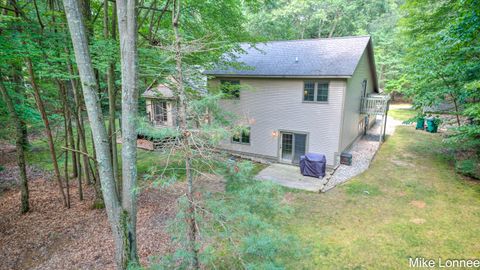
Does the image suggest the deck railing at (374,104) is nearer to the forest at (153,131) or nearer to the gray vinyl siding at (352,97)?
the gray vinyl siding at (352,97)

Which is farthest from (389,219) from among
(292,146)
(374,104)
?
(374,104)

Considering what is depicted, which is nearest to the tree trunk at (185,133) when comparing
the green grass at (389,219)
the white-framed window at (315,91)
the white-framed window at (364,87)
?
the green grass at (389,219)

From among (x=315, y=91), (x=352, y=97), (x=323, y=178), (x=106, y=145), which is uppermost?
(x=315, y=91)

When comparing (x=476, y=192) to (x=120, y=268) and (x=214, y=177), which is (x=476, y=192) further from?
(x=120, y=268)

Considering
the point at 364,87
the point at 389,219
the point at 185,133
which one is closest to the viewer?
the point at 185,133

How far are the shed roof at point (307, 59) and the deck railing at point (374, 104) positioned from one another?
236 cm

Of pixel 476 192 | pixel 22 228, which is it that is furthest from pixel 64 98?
pixel 476 192

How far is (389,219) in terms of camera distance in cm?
717

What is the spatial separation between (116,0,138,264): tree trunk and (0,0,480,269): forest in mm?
16

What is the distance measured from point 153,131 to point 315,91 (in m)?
9.32

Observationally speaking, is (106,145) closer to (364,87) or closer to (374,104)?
(374,104)

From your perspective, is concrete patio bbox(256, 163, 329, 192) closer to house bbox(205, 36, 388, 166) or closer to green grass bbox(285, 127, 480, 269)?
green grass bbox(285, 127, 480, 269)

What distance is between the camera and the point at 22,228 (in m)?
6.43

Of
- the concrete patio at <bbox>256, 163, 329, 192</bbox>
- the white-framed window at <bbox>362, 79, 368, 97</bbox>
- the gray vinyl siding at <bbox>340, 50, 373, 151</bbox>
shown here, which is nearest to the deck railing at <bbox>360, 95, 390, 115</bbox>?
the white-framed window at <bbox>362, 79, 368, 97</bbox>
